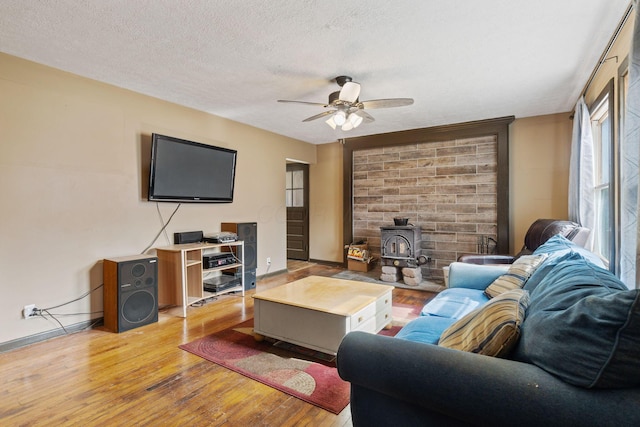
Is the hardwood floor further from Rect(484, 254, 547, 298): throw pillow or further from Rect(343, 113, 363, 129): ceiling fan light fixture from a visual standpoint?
Rect(343, 113, 363, 129): ceiling fan light fixture

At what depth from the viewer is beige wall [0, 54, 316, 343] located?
102 inches

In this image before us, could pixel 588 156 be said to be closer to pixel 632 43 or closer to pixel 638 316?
pixel 632 43

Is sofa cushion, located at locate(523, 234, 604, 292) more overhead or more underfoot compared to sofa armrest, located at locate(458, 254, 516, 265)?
more overhead

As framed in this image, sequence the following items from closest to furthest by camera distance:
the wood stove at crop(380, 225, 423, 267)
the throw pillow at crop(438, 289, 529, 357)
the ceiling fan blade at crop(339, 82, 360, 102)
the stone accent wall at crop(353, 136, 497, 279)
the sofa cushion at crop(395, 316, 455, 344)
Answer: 1. the throw pillow at crop(438, 289, 529, 357)
2. the sofa cushion at crop(395, 316, 455, 344)
3. the ceiling fan blade at crop(339, 82, 360, 102)
4. the stone accent wall at crop(353, 136, 497, 279)
5. the wood stove at crop(380, 225, 423, 267)

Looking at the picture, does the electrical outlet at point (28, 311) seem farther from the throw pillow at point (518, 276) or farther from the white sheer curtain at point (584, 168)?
the white sheer curtain at point (584, 168)

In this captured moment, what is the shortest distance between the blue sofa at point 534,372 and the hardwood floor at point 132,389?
752 mm

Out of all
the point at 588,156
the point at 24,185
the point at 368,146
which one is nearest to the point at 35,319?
the point at 24,185

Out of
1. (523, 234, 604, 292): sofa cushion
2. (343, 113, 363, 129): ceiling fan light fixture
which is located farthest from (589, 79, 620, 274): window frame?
(343, 113, 363, 129): ceiling fan light fixture

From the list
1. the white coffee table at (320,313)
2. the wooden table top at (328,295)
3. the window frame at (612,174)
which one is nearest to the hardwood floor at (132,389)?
the white coffee table at (320,313)

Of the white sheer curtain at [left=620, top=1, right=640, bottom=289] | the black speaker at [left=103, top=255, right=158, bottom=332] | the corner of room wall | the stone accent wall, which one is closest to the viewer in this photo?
the white sheer curtain at [left=620, top=1, right=640, bottom=289]

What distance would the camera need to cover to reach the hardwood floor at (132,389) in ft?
5.61

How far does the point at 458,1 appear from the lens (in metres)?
1.92

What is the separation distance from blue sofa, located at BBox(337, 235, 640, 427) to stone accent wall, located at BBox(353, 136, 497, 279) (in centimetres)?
356

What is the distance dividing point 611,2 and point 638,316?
7.19 feet
